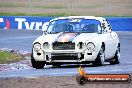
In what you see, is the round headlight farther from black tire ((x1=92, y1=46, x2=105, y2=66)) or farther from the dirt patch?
the dirt patch

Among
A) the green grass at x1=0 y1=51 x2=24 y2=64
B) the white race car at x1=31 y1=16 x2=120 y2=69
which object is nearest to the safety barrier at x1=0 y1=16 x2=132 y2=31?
the green grass at x1=0 y1=51 x2=24 y2=64

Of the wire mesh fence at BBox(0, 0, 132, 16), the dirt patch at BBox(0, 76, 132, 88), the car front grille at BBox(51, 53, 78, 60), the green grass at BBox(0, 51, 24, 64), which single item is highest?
the dirt patch at BBox(0, 76, 132, 88)

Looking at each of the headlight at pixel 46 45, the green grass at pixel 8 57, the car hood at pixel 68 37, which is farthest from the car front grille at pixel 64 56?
the green grass at pixel 8 57

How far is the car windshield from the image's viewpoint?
65.4 ft

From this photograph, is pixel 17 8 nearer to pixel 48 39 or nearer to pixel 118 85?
pixel 48 39

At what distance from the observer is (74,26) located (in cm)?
2006

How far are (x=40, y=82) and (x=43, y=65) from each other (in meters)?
5.23

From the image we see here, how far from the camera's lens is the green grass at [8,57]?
21.4 m

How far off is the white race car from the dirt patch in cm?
388

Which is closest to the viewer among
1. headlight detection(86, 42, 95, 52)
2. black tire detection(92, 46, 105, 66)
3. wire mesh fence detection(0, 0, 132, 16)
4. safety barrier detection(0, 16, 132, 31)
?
headlight detection(86, 42, 95, 52)

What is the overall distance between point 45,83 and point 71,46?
4826 millimetres

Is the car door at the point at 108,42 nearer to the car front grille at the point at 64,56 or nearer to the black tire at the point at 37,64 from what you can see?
the car front grille at the point at 64,56

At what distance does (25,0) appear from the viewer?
67.2m

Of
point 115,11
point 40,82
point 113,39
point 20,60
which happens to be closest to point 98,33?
point 113,39
